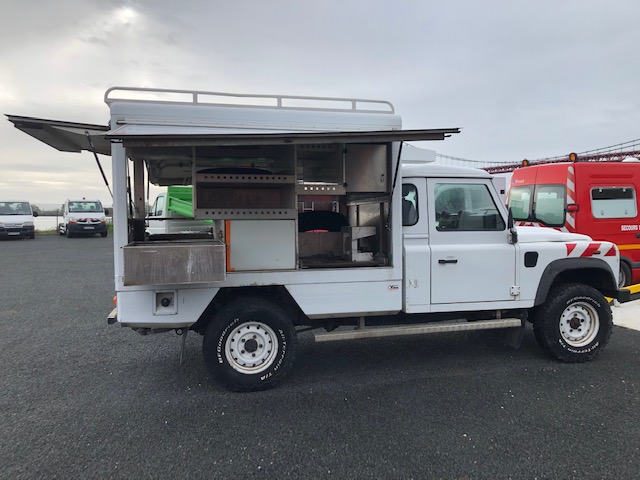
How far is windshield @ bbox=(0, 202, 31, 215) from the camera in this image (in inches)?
906

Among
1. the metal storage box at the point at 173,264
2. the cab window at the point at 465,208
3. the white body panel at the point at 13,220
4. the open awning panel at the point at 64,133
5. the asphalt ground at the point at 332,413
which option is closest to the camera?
the asphalt ground at the point at 332,413

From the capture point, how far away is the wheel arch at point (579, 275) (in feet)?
15.6

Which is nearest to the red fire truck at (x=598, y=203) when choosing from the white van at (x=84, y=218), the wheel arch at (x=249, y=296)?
the wheel arch at (x=249, y=296)

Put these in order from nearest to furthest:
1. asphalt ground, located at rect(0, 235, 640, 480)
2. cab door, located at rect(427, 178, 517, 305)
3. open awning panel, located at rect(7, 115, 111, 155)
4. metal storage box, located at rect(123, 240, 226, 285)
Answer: asphalt ground, located at rect(0, 235, 640, 480) → metal storage box, located at rect(123, 240, 226, 285) → open awning panel, located at rect(7, 115, 111, 155) → cab door, located at rect(427, 178, 517, 305)

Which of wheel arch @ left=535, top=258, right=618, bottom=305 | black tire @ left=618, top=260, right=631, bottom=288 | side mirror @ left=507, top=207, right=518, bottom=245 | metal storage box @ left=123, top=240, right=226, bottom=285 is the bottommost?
black tire @ left=618, top=260, right=631, bottom=288

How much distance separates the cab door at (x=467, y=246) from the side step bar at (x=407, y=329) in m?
0.24

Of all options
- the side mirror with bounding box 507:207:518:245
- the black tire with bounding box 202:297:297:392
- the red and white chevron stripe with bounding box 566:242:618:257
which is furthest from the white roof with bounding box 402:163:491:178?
the black tire with bounding box 202:297:297:392

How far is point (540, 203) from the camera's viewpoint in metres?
8.54

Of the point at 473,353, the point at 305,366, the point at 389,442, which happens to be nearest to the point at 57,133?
the point at 305,366

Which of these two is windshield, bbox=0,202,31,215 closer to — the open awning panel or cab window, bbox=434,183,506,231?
the open awning panel

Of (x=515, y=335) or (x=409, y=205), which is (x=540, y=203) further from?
(x=409, y=205)

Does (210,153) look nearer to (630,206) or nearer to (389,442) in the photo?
(389,442)

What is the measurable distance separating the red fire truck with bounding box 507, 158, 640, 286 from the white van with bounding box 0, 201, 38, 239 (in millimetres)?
24479

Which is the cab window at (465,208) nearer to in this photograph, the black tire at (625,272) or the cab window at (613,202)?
the cab window at (613,202)
